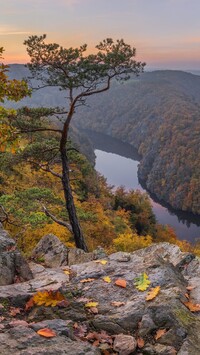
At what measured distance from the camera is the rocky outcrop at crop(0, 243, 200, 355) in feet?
22.3

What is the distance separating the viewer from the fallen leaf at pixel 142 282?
9375 mm

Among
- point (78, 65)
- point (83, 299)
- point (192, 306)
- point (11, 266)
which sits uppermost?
point (78, 65)

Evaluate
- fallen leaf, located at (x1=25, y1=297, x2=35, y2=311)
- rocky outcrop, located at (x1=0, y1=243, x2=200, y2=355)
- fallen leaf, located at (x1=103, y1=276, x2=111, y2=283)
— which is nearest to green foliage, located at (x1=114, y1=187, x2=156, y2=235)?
rocky outcrop, located at (x1=0, y1=243, x2=200, y2=355)

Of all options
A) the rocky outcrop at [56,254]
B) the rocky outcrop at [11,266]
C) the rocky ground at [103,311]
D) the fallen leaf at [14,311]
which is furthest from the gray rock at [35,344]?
the rocky outcrop at [56,254]

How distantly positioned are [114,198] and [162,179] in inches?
3839

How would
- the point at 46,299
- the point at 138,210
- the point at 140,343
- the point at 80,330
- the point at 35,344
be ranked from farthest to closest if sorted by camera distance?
the point at 138,210, the point at 46,299, the point at 80,330, the point at 140,343, the point at 35,344

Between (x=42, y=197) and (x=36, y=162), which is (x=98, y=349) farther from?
(x=36, y=162)

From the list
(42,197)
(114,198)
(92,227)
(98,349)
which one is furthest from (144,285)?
(114,198)

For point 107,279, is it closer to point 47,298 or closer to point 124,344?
point 47,298

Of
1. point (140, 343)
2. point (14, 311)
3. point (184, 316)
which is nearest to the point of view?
point (140, 343)

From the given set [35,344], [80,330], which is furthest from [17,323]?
[80,330]

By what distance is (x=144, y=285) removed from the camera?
9.48 metres

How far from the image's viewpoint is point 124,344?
7.18m

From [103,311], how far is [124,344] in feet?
4.59
